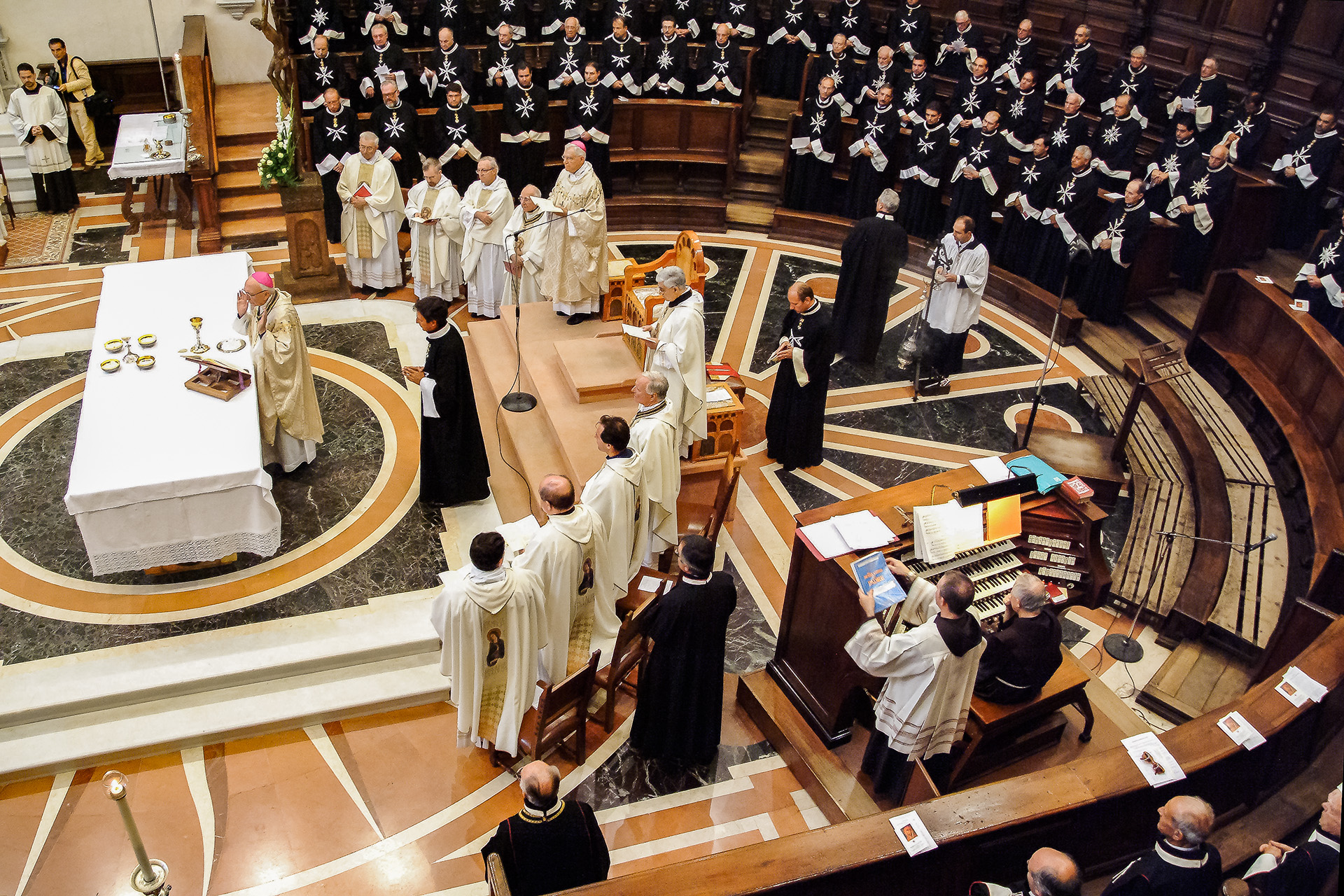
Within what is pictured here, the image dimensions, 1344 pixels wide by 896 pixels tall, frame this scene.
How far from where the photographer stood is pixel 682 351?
7.29 meters

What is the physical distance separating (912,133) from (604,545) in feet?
25.7

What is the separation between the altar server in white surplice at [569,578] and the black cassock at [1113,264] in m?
6.78

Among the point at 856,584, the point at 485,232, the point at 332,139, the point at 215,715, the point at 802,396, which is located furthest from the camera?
the point at 332,139

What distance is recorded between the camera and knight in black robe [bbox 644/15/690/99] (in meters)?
12.9

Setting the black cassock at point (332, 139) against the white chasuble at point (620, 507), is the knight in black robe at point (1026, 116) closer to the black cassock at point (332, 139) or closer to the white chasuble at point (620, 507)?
the black cassock at point (332, 139)

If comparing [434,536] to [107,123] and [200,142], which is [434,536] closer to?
[200,142]

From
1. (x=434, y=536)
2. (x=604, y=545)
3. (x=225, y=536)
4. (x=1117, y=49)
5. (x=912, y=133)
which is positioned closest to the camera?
(x=604, y=545)

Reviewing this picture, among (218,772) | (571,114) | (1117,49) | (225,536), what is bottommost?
(218,772)

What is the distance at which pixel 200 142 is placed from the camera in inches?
452

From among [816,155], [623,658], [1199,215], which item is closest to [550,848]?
[623,658]

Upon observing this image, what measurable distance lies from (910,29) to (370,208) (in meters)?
7.83

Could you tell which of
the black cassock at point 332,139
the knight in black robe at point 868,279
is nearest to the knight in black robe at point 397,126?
the black cassock at point 332,139

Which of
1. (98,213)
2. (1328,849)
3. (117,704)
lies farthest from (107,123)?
(1328,849)

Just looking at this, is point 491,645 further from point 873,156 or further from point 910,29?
point 910,29
